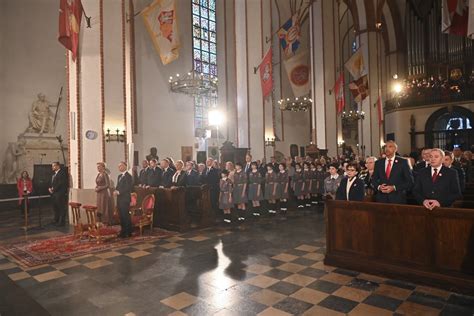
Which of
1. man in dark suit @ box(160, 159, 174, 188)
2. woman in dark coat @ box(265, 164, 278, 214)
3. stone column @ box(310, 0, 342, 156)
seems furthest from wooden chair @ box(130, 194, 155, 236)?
stone column @ box(310, 0, 342, 156)

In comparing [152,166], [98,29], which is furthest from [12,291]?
[98,29]

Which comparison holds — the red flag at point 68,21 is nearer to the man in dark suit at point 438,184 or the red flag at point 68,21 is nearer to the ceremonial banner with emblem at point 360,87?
the man in dark suit at point 438,184

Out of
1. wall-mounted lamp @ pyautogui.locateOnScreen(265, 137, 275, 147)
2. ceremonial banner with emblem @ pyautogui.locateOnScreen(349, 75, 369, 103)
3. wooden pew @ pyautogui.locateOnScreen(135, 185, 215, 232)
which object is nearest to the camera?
wooden pew @ pyautogui.locateOnScreen(135, 185, 215, 232)

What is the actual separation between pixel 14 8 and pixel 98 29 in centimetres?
603

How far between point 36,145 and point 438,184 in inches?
553

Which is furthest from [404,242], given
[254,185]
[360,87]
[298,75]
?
[360,87]

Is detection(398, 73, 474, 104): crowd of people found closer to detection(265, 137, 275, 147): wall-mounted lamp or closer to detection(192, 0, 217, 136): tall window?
detection(265, 137, 275, 147): wall-mounted lamp

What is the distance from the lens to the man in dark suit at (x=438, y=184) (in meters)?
4.33

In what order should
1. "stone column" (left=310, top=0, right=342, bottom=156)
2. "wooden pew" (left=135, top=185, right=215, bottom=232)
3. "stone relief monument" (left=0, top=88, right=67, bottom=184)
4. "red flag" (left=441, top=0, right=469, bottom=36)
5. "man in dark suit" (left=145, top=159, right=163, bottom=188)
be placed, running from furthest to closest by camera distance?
"stone column" (left=310, top=0, right=342, bottom=156) < "stone relief monument" (left=0, top=88, right=67, bottom=184) < "man in dark suit" (left=145, top=159, right=163, bottom=188) < "red flag" (left=441, top=0, right=469, bottom=36) < "wooden pew" (left=135, top=185, right=215, bottom=232)

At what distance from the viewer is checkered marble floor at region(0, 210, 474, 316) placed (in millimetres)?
3816

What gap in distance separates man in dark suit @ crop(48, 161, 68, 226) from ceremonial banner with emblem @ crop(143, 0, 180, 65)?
191 inches

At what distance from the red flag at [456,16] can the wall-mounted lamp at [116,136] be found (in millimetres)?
9313

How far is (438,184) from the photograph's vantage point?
4426 millimetres

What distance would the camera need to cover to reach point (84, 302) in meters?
4.12
